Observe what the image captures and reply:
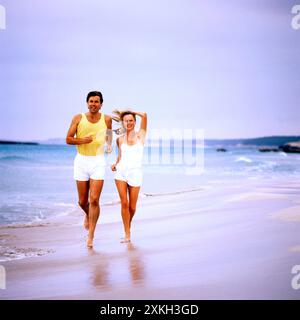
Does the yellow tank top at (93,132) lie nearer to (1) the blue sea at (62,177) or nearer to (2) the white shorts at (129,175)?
(2) the white shorts at (129,175)

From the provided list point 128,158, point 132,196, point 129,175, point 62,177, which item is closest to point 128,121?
point 128,158

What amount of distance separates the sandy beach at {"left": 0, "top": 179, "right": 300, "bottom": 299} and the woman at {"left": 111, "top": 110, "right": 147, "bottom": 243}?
0.34 meters

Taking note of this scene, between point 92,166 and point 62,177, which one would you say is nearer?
point 92,166

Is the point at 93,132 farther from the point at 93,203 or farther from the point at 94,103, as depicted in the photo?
the point at 93,203

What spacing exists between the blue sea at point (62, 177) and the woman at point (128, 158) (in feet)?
5.18

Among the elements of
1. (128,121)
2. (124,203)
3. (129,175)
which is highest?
(128,121)

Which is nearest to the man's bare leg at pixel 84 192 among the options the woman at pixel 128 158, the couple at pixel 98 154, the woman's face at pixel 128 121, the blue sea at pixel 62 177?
the couple at pixel 98 154

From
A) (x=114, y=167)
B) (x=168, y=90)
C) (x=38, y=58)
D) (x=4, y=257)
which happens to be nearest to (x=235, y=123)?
(x=168, y=90)

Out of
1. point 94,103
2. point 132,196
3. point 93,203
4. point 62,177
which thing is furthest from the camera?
point 62,177

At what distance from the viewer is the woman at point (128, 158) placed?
428 cm

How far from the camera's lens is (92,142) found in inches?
163

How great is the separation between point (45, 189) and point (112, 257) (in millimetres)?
4732

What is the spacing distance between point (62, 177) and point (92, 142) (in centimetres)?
699
